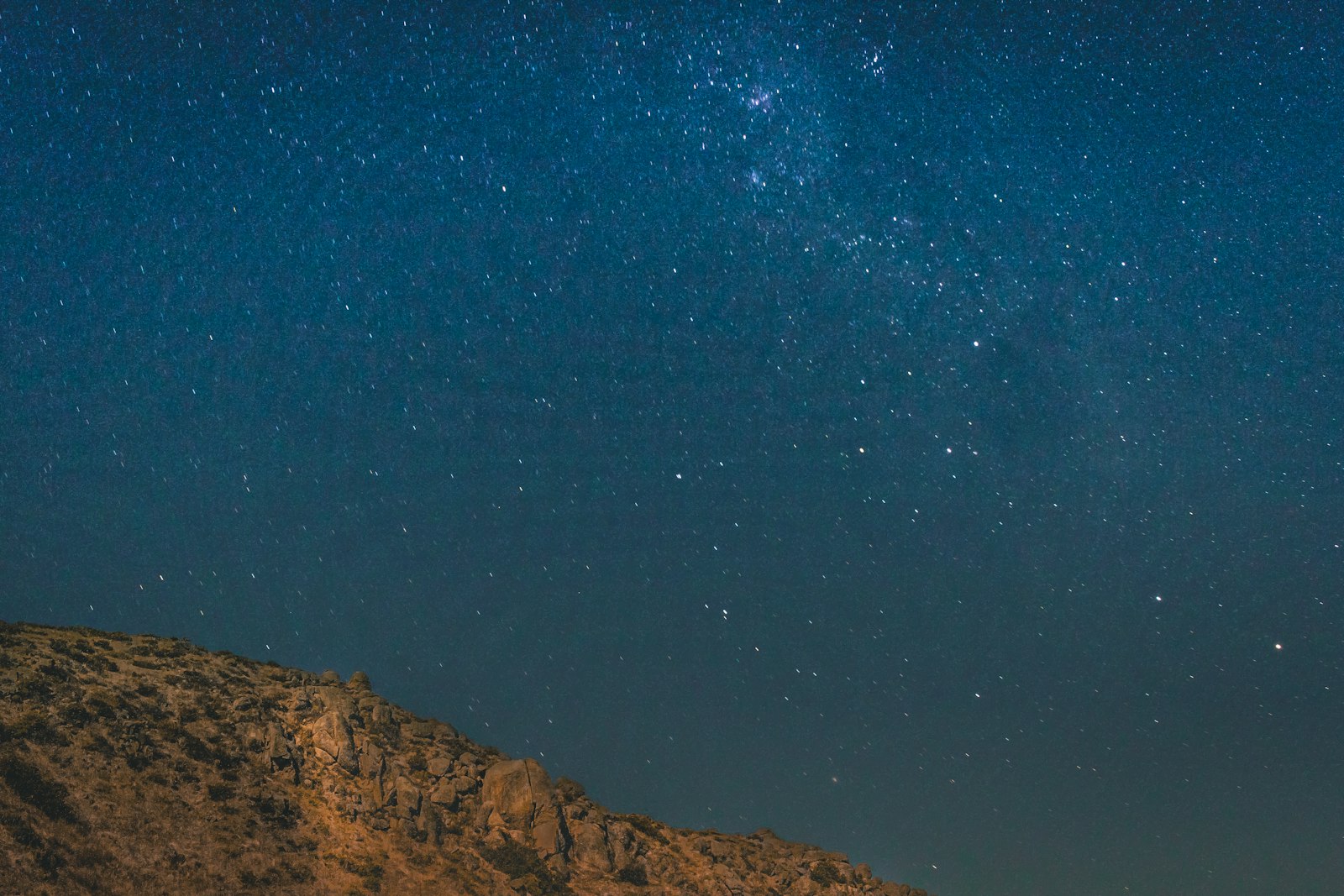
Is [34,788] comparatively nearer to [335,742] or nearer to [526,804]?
[335,742]

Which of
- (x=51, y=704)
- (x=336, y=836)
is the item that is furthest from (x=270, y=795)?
(x=51, y=704)

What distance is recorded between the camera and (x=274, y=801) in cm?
4369

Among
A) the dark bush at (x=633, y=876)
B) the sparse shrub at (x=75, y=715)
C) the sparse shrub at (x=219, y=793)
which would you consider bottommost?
the sparse shrub at (x=219, y=793)

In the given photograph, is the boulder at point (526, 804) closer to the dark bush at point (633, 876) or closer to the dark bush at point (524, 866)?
the dark bush at point (524, 866)

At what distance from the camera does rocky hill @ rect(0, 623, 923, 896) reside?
3522cm

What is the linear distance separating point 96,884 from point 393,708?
102ft

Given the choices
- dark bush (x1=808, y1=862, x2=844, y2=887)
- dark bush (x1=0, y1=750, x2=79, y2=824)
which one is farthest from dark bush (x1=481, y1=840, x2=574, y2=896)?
dark bush (x1=808, y1=862, x2=844, y2=887)

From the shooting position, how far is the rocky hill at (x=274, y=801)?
1387 inches

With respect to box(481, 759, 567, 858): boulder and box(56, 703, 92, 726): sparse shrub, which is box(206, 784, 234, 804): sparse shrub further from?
box(481, 759, 567, 858): boulder

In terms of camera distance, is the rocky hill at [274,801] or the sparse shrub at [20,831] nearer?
the sparse shrub at [20,831]

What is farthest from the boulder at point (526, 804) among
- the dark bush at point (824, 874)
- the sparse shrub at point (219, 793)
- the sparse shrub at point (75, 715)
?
the sparse shrub at point (75, 715)

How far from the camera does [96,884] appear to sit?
32.1 meters

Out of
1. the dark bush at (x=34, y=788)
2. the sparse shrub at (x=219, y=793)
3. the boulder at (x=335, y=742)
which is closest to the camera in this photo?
the dark bush at (x=34, y=788)

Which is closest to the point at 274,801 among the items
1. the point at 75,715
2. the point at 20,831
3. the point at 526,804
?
the point at 75,715
